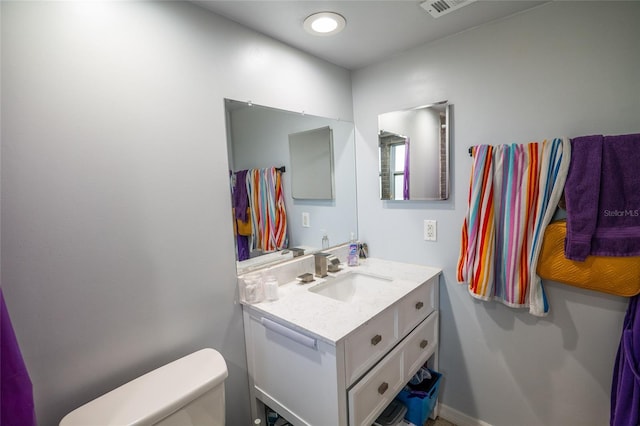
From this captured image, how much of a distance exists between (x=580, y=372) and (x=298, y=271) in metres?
1.51

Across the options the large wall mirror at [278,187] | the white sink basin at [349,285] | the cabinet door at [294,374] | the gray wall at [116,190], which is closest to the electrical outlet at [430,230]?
the white sink basin at [349,285]

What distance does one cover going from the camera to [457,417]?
72.0 inches

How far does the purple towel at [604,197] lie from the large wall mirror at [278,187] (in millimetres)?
1250

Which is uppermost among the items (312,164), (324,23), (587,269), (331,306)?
(324,23)

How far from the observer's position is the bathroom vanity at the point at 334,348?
1.16 metres

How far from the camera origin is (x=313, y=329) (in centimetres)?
116

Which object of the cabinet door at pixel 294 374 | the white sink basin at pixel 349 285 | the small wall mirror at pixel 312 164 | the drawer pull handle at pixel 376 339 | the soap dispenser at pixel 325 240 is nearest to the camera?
the cabinet door at pixel 294 374

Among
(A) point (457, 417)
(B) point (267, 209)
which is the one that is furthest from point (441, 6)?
(A) point (457, 417)

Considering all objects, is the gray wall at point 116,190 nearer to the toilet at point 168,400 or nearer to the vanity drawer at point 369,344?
the toilet at point 168,400

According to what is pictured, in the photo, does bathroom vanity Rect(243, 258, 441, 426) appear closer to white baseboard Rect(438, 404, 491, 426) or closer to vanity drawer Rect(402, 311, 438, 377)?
vanity drawer Rect(402, 311, 438, 377)

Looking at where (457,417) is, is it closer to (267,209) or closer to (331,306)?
(331,306)

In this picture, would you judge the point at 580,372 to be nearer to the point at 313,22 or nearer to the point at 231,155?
the point at 231,155

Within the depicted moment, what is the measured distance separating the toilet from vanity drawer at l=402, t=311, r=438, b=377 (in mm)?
923

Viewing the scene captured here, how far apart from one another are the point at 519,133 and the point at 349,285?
1.25 metres
